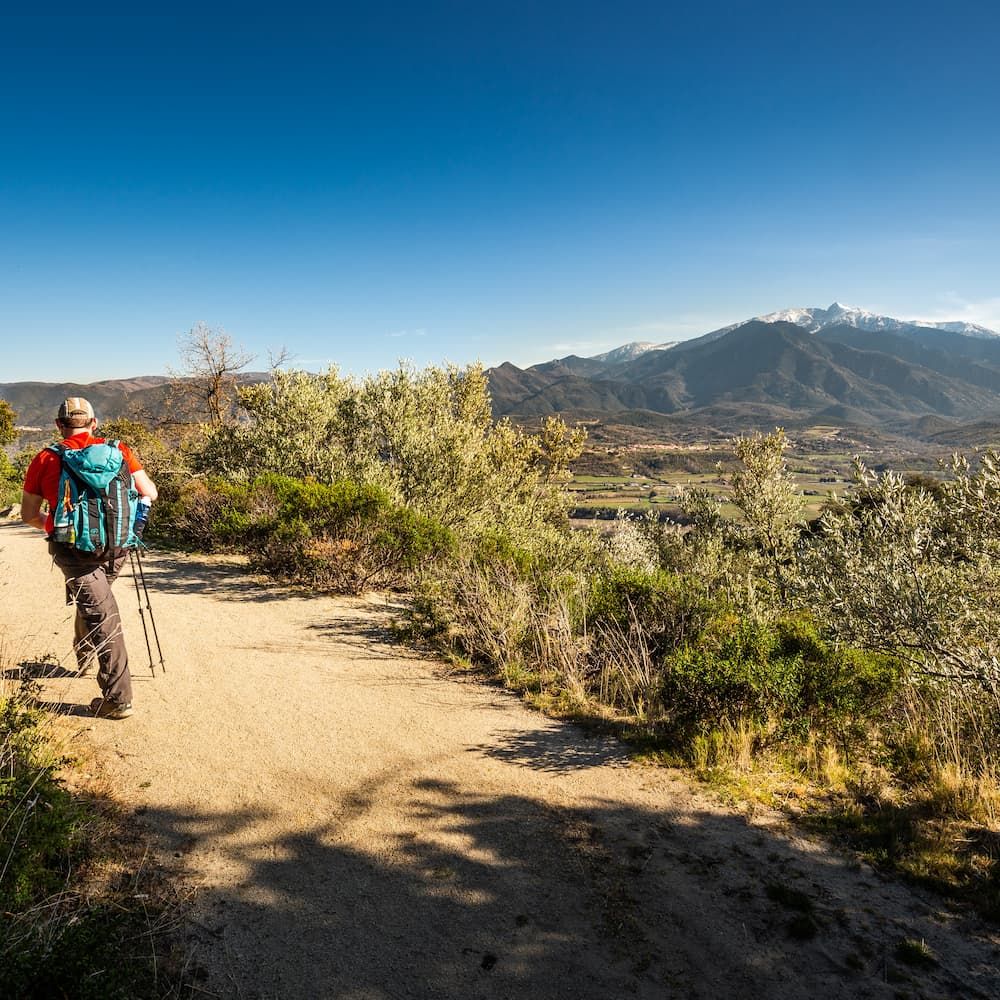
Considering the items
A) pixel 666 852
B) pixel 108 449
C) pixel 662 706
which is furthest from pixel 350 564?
pixel 666 852

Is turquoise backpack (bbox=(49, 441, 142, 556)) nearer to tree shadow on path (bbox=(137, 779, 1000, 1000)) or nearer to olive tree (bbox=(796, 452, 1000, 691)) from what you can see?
tree shadow on path (bbox=(137, 779, 1000, 1000))

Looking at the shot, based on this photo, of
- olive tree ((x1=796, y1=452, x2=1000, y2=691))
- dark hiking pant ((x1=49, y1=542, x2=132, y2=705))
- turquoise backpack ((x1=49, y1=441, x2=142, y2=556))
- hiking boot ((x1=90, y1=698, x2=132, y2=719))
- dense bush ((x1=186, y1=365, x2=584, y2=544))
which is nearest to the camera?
turquoise backpack ((x1=49, y1=441, x2=142, y2=556))

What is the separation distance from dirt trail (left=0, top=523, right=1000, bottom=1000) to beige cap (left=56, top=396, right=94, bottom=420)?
2.77 m

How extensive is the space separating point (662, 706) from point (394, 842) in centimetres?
306

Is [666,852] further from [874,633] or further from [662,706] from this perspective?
[874,633]

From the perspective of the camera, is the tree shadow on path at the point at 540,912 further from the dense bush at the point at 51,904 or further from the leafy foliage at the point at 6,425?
the leafy foliage at the point at 6,425

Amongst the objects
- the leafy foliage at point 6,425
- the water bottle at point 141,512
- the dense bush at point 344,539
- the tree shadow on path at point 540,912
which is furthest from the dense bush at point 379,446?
the leafy foliage at point 6,425

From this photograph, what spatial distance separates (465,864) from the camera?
363cm

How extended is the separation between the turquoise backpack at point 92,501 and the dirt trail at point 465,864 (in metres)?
1.70

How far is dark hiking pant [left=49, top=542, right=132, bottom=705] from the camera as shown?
4891 millimetres

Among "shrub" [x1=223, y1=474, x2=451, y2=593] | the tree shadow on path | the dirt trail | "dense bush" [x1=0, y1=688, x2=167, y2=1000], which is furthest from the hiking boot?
"shrub" [x1=223, y1=474, x2=451, y2=593]

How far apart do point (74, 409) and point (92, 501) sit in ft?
2.75

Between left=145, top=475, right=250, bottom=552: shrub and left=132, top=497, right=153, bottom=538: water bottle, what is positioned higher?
left=132, top=497, right=153, bottom=538: water bottle

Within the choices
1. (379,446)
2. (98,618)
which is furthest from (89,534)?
(379,446)
